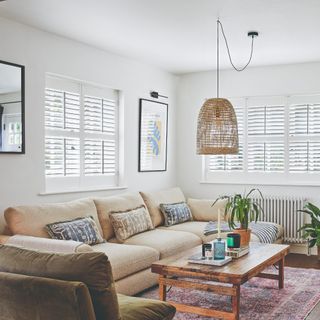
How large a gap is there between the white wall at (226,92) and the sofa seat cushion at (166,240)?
5.47 feet

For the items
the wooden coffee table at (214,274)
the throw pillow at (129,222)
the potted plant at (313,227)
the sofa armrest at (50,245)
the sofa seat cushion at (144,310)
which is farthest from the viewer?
the potted plant at (313,227)

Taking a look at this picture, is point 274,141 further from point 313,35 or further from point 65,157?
point 65,157

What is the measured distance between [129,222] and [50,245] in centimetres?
142

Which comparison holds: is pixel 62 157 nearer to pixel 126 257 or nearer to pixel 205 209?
pixel 126 257

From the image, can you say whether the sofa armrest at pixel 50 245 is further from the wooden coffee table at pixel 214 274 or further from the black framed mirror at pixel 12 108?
the black framed mirror at pixel 12 108

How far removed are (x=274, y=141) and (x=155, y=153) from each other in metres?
1.62

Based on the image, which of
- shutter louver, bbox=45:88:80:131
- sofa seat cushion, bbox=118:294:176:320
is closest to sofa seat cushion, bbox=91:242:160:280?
sofa seat cushion, bbox=118:294:176:320

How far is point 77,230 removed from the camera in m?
4.14

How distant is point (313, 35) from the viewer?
15.6 feet

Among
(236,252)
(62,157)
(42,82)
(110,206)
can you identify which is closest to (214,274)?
(236,252)

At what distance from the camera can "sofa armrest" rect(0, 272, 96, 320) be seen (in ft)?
6.56

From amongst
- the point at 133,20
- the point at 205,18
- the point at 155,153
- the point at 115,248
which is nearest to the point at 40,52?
the point at 133,20

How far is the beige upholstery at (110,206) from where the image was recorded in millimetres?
4777

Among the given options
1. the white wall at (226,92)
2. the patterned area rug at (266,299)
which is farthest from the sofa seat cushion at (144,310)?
the white wall at (226,92)
